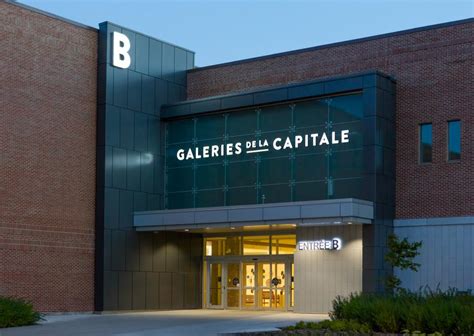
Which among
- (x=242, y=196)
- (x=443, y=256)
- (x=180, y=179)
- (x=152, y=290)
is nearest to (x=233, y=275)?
(x=152, y=290)

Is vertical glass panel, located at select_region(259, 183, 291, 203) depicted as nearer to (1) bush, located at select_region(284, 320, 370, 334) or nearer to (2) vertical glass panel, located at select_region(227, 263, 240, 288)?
(2) vertical glass panel, located at select_region(227, 263, 240, 288)

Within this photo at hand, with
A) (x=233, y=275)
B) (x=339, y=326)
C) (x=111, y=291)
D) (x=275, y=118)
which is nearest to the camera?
(x=339, y=326)

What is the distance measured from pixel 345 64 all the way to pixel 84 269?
1394 centimetres

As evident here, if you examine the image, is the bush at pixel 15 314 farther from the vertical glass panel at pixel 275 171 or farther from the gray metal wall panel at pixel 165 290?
the vertical glass panel at pixel 275 171

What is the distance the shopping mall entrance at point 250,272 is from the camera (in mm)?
38312

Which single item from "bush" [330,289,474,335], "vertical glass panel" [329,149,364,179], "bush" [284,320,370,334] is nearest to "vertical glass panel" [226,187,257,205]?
"vertical glass panel" [329,149,364,179]

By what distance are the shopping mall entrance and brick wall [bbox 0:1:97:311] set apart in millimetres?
6638

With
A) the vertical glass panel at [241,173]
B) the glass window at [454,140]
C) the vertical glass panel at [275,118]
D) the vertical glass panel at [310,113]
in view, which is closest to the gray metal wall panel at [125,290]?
the vertical glass panel at [241,173]

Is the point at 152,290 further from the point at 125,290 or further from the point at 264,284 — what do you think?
the point at 264,284

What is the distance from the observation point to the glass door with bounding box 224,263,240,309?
131ft

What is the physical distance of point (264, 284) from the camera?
128ft

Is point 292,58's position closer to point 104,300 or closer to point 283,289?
point 283,289

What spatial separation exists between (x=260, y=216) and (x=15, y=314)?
414 inches

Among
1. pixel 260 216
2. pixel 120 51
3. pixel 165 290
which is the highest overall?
pixel 120 51
